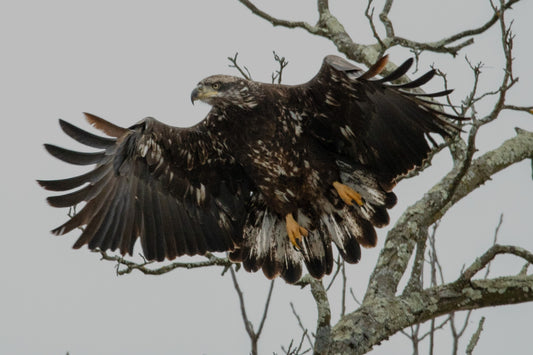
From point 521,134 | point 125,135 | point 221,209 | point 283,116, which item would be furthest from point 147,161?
point 521,134

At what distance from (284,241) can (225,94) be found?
5.08 feet

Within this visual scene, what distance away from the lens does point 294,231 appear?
655 centimetres

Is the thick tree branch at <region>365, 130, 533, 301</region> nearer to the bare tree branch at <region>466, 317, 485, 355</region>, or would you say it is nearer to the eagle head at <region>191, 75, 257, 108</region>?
the bare tree branch at <region>466, 317, 485, 355</region>

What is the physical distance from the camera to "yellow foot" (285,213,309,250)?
6.52m

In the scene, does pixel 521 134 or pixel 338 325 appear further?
pixel 521 134

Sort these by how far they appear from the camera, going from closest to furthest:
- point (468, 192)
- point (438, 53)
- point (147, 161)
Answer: point (468, 192), point (147, 161), point (438, 53)

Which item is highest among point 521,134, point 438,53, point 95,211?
point 438,53

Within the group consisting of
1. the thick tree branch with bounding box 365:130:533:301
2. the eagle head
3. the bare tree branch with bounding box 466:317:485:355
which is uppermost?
the eagle head

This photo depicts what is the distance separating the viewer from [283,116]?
617 centimetres

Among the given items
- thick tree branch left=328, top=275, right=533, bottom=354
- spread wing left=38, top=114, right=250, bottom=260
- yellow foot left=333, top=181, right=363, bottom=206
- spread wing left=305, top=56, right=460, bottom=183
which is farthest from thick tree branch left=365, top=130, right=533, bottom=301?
spread wing left=38, top=114, right=250, bottom=260

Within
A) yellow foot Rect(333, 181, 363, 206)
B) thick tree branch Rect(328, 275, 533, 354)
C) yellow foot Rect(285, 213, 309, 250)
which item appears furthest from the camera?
yellow foot Rect(285, 213, 309, 250)

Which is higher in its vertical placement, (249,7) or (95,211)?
(249,7)

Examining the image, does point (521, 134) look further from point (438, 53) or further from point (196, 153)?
point (196, 153)

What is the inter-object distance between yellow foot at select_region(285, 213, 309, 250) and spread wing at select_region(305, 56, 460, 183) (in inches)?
32.3
